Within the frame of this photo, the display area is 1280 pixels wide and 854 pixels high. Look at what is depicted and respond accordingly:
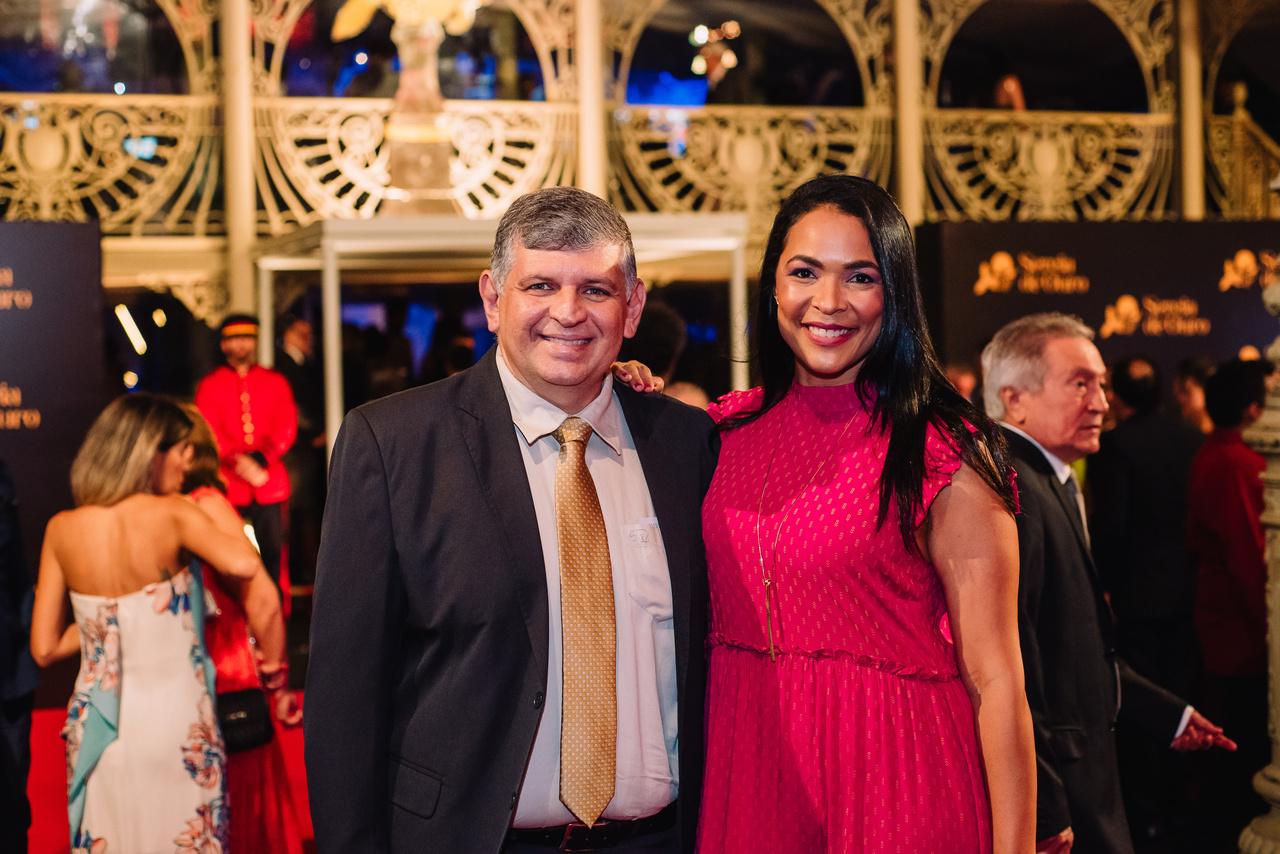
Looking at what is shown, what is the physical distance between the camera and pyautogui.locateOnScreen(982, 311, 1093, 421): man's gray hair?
347cm

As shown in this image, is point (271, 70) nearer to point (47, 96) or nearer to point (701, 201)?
point (47, 96)

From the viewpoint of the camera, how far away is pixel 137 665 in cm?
380

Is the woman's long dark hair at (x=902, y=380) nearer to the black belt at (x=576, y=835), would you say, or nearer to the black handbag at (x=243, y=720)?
the black belt at (x=576, y=835)

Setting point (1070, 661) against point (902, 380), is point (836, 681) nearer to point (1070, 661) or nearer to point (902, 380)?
point (902, 380)

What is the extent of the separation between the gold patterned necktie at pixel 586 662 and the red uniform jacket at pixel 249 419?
534cm

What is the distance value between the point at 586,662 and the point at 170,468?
7.07ft

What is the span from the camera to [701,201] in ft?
33.4

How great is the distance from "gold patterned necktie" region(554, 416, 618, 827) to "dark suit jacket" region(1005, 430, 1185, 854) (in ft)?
3.39

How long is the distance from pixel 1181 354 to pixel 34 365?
20.9 ft

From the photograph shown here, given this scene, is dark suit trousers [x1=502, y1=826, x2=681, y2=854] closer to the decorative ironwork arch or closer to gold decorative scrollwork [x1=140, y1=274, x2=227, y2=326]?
gold decorative scrollwork [x1=140, y1=274, x2=227, y2=326]

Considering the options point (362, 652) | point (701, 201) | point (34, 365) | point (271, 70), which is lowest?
point (362, 652)

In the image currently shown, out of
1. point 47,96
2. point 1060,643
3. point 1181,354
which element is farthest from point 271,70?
point 1060,643

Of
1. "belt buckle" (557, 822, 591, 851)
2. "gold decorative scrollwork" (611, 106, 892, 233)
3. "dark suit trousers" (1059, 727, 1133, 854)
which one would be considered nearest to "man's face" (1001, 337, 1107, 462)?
"dark suit trousers" (1059, 727, 1133, 854)

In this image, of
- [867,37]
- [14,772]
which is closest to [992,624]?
[14,772]
